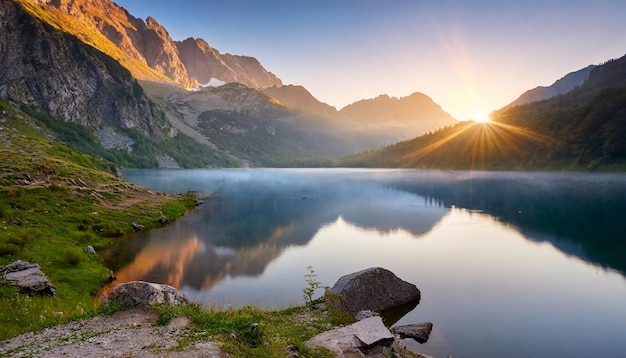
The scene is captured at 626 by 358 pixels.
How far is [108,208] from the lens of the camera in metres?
60.2

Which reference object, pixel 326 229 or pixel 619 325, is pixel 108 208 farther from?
pixel 619 325

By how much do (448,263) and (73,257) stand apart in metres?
41.5

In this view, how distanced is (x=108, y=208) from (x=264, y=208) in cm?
3886

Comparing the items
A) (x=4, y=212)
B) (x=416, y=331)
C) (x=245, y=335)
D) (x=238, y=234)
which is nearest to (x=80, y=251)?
(x=4, y=212)

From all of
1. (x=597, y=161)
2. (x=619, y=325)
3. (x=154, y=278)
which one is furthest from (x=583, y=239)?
(x=597, y=161)

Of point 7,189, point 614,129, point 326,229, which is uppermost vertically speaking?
point 614,129

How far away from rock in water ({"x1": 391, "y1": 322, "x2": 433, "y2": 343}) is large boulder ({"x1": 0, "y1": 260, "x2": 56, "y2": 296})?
24.4 meters

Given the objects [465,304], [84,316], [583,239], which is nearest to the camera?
[84,316]

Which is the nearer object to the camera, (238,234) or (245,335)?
(245,335)

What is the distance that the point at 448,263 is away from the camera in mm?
41469

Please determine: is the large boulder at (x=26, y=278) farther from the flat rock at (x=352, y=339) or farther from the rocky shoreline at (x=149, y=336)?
the flat rock at (x=352, y=339)

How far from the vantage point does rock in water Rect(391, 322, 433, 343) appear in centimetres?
2208

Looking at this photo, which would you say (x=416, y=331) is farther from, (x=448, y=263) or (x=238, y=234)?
(x=238, y=234)

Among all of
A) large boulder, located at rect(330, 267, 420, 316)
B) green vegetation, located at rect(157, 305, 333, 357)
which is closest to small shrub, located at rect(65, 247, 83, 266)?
green vegetation, located at rect(157, 305, 333, 357)
